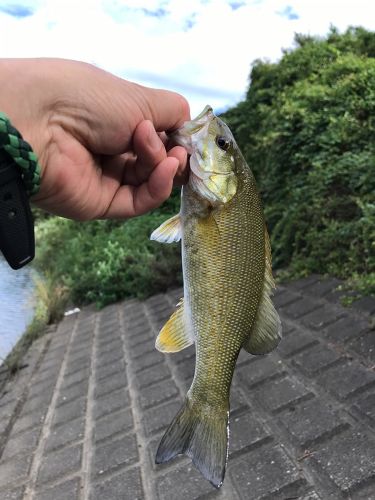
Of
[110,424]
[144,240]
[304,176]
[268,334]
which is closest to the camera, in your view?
[268,334]

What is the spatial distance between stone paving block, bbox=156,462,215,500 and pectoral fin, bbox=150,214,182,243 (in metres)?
1.82

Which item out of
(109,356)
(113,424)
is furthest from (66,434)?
(109,356)

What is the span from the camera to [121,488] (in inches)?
132

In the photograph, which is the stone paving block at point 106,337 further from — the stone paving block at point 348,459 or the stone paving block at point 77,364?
the stone paving block at point 348,459

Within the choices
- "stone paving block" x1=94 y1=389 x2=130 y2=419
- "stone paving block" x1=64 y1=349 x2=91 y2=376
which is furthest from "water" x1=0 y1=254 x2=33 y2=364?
"stone paving block" x1=94 y1=389 x2=130 y2=419

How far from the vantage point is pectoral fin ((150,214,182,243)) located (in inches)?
76.2

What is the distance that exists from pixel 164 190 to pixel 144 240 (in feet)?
28.3

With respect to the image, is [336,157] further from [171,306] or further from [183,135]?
[183,135]

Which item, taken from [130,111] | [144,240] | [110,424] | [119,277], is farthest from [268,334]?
[144,240]

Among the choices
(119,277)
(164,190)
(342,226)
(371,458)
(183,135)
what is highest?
(183,135)

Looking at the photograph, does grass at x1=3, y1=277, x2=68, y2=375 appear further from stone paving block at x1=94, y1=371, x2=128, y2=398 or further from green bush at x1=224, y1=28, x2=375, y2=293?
green bush at x1=224, y1=28, x2=375, y2=293

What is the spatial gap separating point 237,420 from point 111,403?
1.42 metres

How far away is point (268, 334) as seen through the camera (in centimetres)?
189

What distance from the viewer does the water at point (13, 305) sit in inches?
360
